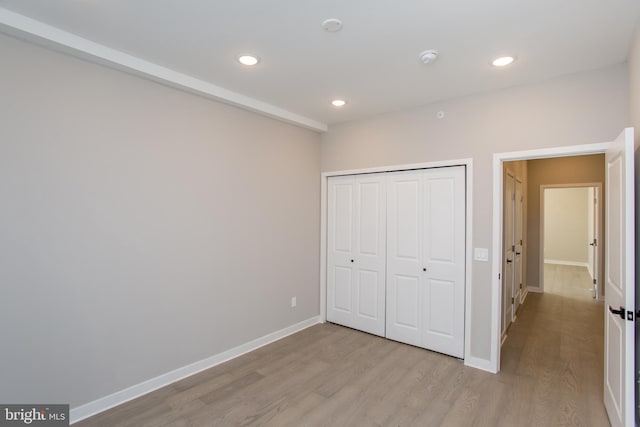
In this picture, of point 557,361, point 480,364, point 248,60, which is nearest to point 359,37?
point 248,60

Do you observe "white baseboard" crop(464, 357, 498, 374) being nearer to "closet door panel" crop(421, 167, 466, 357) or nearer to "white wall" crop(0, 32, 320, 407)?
"closet door panel" crop(421, 167, 466, 357)

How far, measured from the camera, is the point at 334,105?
3.61 m

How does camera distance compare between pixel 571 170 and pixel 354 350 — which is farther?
pixel 571 170

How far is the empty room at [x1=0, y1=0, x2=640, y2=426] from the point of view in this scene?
2.07 metres

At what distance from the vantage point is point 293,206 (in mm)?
4105

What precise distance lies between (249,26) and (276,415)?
2791 millimetres

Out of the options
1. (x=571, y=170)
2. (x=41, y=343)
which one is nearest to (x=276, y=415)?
(x=41, y=343)

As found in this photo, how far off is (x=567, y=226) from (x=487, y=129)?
8568 millimetres

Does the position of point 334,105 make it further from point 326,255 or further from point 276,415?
point 276,415

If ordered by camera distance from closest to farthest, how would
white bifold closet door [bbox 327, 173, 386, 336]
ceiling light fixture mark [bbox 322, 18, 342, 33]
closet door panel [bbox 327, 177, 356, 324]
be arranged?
ceiling light fixture mark [bbox 322, 18, 342, 33] → white bifold closet door [bbox 327, 173, 386, 336] → closet door panel [bbox 327, 177, 356, 324]

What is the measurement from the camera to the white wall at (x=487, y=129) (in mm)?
2619

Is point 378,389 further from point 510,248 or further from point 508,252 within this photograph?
point 510,248

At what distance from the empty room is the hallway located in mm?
34

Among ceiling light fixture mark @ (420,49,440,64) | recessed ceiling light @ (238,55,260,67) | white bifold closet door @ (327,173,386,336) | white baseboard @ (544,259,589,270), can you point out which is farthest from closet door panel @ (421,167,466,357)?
white baseboard @ (544,259,589,270)
